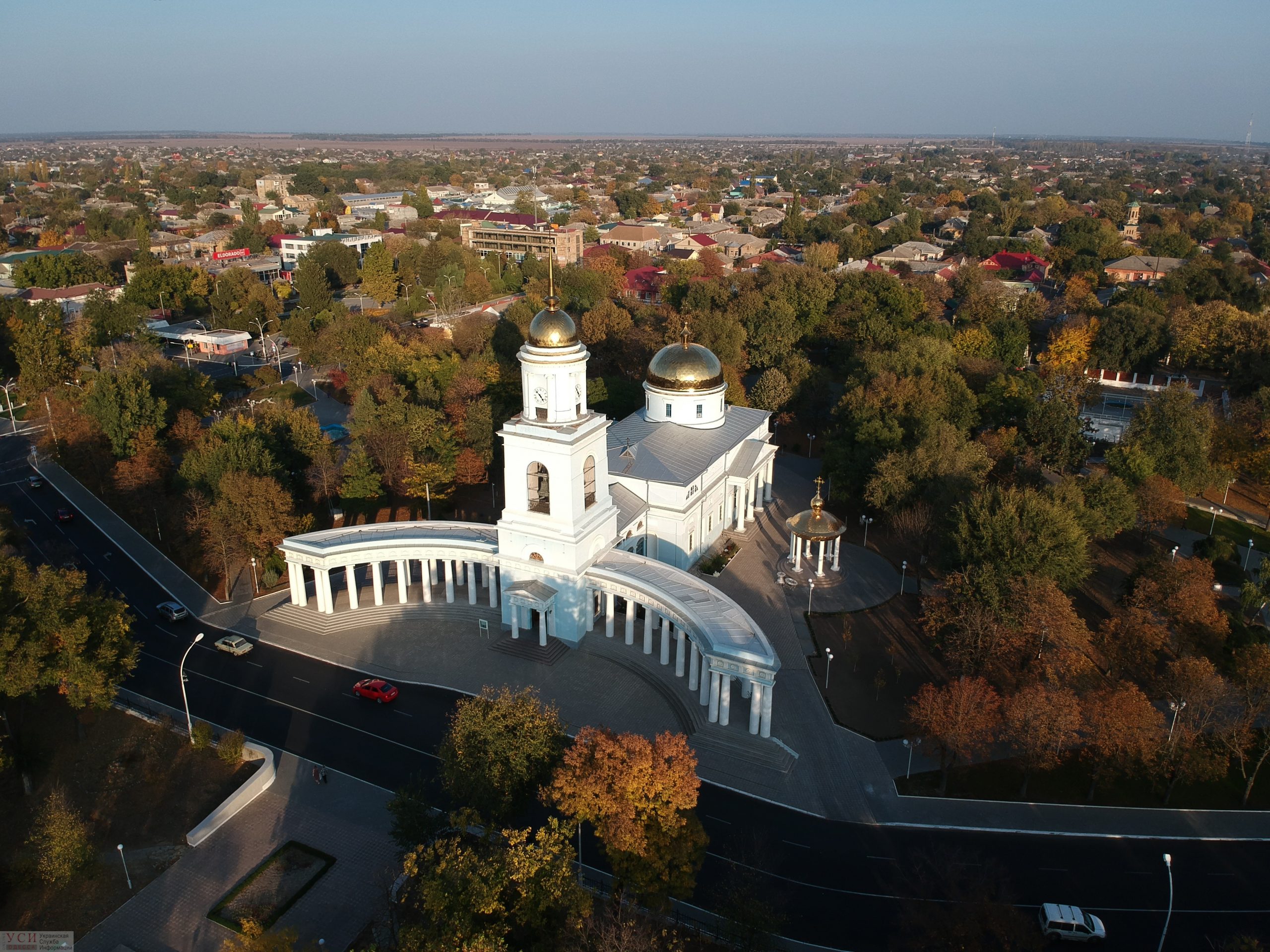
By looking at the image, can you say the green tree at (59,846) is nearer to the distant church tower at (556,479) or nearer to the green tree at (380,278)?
the distant church tower at (556,479)

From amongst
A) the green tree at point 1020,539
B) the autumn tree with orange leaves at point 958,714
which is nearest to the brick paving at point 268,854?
the autumn tree with orange leaves at point 958,714

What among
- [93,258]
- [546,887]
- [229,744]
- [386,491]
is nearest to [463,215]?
[93,258]

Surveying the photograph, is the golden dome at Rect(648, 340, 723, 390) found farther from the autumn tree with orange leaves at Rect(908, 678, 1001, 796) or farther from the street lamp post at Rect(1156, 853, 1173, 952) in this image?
the street lamp post at Rect(1156, 853, 1173, 952)

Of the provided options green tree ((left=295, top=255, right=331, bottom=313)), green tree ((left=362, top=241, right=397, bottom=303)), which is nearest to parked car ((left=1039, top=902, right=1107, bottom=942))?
green tree ((left=295, top=255, right=331, bottom=313))

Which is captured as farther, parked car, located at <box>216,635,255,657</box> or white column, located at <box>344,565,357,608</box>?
white column, located at <box>344,565,357,608</box>

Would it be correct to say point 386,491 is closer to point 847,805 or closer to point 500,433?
point 500,433
